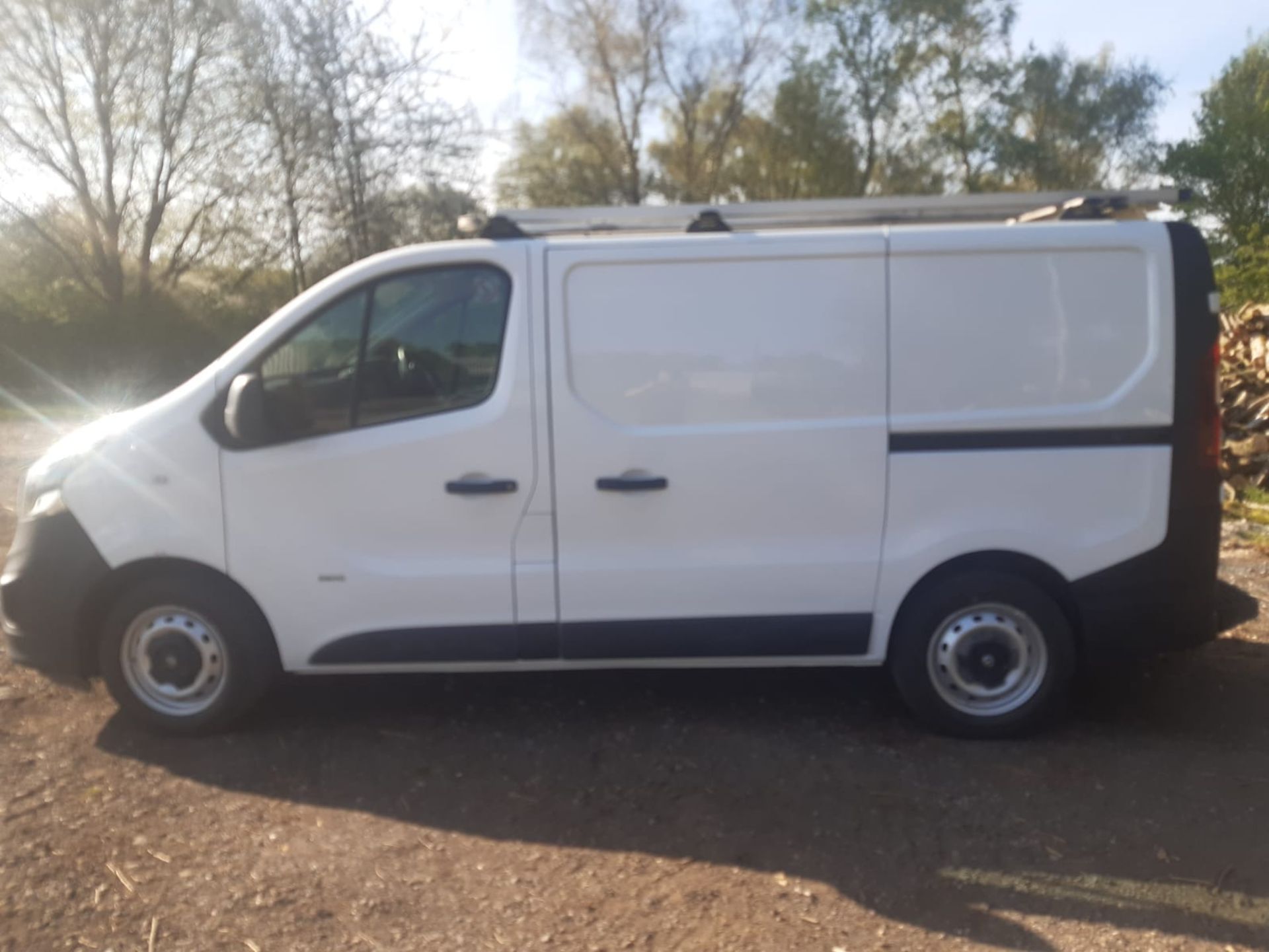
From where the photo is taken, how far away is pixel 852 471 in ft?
15.7

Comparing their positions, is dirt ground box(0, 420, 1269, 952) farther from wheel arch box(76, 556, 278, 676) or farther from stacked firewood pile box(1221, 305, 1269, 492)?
stacked firewood pile box(1221, 305, 1269, 492)

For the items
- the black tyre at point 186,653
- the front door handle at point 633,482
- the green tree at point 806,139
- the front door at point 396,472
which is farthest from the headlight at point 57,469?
the green tree at point 806,139

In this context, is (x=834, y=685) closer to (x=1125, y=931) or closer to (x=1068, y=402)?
(x=1068, y=402)

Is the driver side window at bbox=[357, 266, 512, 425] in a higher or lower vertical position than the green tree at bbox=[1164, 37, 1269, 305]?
lower

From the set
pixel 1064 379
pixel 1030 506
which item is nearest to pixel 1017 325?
pixel 1064 379

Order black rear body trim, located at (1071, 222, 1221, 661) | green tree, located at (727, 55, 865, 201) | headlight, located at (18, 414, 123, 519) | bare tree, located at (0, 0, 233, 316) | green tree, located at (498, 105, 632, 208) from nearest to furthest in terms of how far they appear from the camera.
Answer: black rear body trim, located at (1071, 222, 1221, 661)
headlight, located at (18, 414, 123, 519)
bare tree, located at (0, 0, 233, 316)
green tree, located at (498, 105, 632, 208)
green tree, located at (727, 55, 865, 201)

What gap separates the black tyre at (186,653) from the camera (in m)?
4.91

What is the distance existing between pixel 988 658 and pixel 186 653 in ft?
11.0

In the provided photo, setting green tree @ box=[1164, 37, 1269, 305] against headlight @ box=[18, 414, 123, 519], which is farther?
green tree @ box=[1164, 37, 1269, 305]

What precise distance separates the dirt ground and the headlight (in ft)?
3.29

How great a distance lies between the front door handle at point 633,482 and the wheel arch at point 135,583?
5.06ft

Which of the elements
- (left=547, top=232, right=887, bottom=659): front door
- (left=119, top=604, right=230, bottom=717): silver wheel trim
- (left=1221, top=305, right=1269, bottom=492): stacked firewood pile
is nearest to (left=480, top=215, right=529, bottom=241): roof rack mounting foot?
(left=547, top=232, right=887, bottom=659): front door

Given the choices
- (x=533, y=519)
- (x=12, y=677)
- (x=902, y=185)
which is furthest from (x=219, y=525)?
(x=902, y=185)

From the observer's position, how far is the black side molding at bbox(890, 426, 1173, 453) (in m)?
4.75
